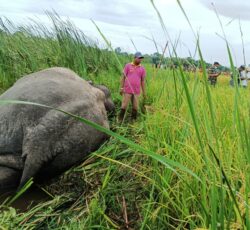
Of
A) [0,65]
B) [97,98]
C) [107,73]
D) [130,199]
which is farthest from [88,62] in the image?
[130,199]

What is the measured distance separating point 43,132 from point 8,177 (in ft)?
1.28

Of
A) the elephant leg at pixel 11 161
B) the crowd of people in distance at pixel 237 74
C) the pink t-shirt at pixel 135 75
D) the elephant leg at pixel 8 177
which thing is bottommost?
the elephant leg at pixel 8 177

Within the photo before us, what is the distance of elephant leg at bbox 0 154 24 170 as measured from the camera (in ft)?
9.15

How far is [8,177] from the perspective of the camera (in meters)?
2.84

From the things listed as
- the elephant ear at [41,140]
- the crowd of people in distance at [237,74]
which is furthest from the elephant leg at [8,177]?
the crowd of people in distance at [237,74]

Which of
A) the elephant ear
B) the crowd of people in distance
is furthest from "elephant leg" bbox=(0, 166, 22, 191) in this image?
the crowd of people in distance

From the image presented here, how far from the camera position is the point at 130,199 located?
2.72 m

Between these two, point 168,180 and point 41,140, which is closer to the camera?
point 168,180

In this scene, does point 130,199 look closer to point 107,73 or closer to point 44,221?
point 44,221

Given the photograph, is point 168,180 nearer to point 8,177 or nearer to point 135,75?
point 8,177

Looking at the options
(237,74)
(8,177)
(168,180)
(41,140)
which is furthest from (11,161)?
(237,74)

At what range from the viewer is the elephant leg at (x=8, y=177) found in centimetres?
282

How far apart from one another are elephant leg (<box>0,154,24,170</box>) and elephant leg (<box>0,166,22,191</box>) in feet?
0.13

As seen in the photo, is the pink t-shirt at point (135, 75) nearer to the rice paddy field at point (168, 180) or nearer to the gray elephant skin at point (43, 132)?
the rice paddy field at point (168, 180)
